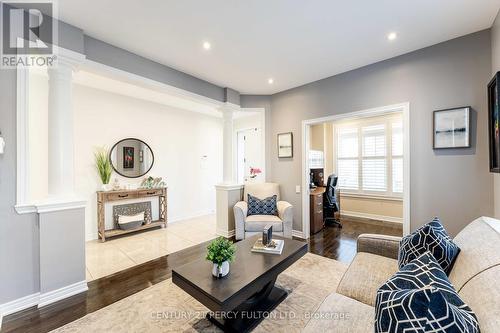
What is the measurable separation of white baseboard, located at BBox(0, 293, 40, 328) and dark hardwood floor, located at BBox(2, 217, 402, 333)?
53mm

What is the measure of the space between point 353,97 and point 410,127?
90 centimetres

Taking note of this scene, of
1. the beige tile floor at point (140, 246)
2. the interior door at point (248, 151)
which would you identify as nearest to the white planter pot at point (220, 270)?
the beige tile floor at point (140, 246)

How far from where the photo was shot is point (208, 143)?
5.95 m

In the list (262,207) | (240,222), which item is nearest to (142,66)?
(240,222)

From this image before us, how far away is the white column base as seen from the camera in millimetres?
3945

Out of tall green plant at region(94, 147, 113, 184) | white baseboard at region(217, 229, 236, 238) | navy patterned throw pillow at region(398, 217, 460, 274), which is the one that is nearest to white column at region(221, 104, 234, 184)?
white baseboard at region(217, 229, 236, 238)

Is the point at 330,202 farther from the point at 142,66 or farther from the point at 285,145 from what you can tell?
the point at 142,66

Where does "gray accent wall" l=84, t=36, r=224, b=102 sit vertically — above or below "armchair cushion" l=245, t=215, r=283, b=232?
above

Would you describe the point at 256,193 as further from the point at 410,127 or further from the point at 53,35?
the point at 53,35

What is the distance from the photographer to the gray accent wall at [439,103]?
233cm

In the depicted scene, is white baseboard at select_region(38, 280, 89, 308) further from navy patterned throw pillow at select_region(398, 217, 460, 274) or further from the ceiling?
navy patterned throw pillow at select_region(398, 217, 460, 274)

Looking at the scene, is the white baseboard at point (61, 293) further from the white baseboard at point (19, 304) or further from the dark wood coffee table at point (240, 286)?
the dark wood coffee table at point (240, 286)

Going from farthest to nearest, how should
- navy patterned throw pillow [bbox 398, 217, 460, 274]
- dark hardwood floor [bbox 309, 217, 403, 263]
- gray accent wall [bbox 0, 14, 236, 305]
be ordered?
dark hardwood floor [bbox 309, 217, 403, 263]
gray accent wall [bbox 0, 14, 236, 305]
navy patterned throw pillow [bbox 398, 217, 460, 274]

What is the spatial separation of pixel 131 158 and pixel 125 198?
86 cm
